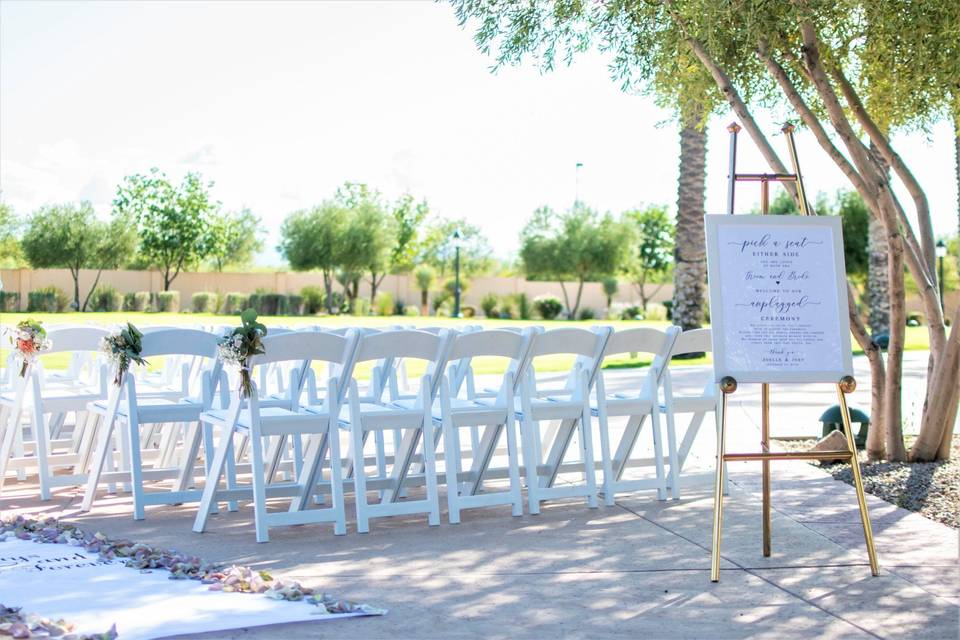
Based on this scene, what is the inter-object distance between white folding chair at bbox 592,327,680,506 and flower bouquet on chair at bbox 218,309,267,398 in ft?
7.05

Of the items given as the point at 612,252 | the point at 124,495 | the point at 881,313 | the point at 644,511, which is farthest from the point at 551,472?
the point at 612,252

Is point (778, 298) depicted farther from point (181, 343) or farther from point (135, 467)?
point (135, 467)

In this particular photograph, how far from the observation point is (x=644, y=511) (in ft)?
21.8

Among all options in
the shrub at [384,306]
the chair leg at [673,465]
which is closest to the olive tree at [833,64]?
the chair leg at [673,465]

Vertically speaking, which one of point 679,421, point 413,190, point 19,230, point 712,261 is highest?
point 413,190

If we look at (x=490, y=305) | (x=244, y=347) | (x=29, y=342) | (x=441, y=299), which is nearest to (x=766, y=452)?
(x=244, y=347)

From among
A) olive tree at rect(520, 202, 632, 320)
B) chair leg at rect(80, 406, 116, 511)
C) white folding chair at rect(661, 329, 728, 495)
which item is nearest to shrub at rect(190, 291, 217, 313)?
olive tree at rect(520, 202, 632, 320)

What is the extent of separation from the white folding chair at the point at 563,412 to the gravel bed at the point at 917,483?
2.03 meters

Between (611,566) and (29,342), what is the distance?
391 centimetres

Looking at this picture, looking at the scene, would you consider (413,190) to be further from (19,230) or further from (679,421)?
(679,421)

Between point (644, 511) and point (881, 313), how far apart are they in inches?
765

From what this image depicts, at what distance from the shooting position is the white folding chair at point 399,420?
5.93 meters

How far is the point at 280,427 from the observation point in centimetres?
578

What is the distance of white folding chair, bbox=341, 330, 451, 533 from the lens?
5926 mm
